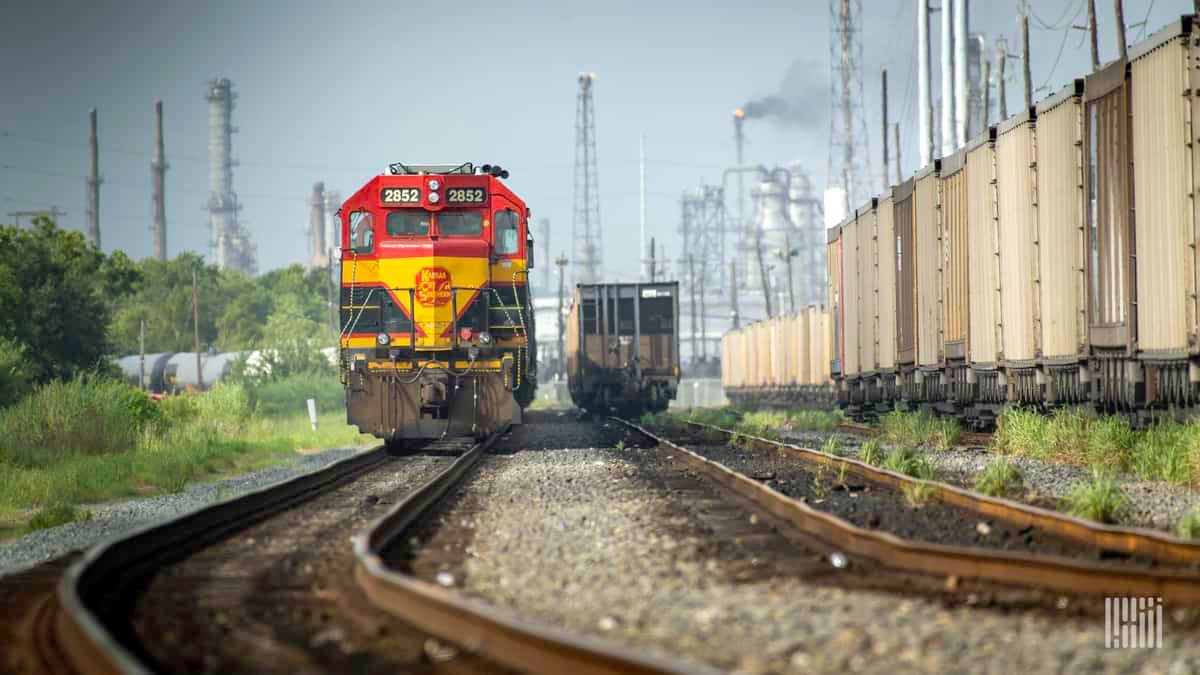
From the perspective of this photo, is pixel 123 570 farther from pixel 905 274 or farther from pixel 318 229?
pixel 318 229

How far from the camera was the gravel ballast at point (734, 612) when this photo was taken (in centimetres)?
525

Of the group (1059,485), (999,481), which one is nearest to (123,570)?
(999,481)

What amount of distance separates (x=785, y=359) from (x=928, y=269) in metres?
24.7

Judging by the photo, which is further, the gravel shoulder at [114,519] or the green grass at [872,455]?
the green grass at [872,455]

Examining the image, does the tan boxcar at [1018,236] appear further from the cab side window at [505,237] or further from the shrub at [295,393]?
the shrub at [295,393]

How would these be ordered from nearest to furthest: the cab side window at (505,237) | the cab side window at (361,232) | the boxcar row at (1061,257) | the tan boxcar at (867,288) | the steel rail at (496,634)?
1. the steel rail at (496,634)
2. the boxcar row at (1061,257)
3. the cab side window at (361,232)
4. the cab side window at (505,237)
5. the tan boxcar at (867,288)

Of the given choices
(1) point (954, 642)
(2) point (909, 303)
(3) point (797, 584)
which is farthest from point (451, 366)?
(1) point (954, 642)

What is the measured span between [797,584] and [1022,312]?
1029 centimetres

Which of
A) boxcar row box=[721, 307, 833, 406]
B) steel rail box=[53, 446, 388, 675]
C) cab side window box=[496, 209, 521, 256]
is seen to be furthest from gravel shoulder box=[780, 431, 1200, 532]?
boxcar row box=[721, 307, 833, 406]

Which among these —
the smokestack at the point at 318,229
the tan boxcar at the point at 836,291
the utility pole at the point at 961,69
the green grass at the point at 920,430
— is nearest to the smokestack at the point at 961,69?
the utility pole at the point at 961,69

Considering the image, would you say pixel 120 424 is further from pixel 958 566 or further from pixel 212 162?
pixel 212 162

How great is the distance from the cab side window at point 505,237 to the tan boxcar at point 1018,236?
6831 mm

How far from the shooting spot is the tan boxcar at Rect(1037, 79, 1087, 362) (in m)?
14.3

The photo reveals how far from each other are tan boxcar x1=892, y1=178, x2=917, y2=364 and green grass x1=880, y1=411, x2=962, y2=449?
94 cm
